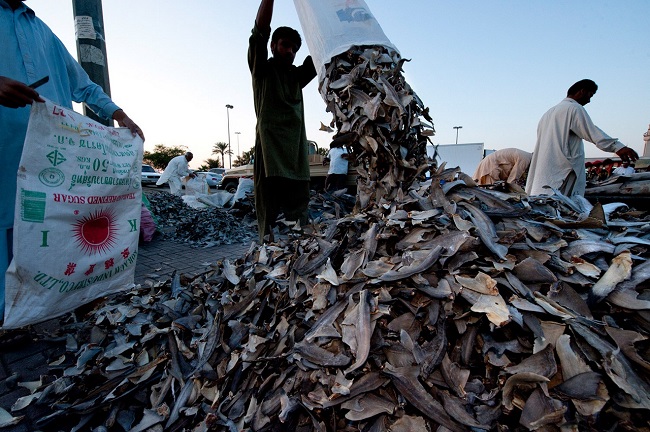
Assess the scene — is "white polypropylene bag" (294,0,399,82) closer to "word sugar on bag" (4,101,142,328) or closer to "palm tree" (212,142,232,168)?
"word sugar on bag" (4,101,142,328)

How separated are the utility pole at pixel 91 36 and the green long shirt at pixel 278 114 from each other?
180cm

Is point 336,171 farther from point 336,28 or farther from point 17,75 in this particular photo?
point 17,75

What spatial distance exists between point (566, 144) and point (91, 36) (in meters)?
5.04

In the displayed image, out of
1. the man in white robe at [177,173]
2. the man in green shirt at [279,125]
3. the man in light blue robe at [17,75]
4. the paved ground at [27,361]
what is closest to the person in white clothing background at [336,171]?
the man in green shirt at [279,125]

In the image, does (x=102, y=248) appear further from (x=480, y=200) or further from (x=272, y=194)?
(x=480, y=200)

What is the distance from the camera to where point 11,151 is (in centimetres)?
184

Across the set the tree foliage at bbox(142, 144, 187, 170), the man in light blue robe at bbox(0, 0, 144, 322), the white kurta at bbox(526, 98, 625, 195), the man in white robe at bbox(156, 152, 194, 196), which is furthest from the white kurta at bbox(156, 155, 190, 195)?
the tree foliage at bbox(142, 144, 187, 170)

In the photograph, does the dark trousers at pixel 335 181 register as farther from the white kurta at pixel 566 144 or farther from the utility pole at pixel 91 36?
the utility pole at pixel 91 36

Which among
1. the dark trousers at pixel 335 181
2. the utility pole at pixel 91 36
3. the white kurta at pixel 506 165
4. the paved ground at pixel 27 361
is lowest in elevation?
the paved ground at pixel 27 361

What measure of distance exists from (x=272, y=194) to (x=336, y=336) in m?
1.91

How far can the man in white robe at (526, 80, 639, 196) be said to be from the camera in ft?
11.1

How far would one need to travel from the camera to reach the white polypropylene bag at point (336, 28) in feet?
6.15

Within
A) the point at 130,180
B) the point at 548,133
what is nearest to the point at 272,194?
the point at 130,180

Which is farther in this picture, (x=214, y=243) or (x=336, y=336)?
(x=214, y=243)
